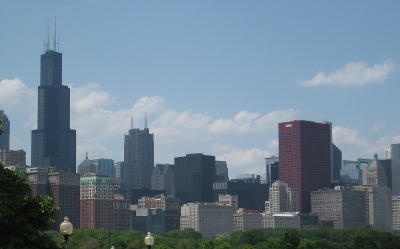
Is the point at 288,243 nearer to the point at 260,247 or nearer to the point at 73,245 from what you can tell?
the point at 260,247

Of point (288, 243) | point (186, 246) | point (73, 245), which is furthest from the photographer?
point (186, 246)

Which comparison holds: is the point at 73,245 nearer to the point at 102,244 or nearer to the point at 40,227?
the point at 102,244

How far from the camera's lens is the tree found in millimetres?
35781

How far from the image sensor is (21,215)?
119 feet

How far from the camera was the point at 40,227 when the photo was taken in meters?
37.0

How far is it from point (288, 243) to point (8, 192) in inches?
4451

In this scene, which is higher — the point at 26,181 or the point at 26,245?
the point at 26,181

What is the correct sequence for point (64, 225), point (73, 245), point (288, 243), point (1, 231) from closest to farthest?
point (64, 225) → point (1, 231) → point (288, 243) → point (73, 245)

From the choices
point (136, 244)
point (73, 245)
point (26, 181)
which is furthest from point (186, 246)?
point (26, 181)

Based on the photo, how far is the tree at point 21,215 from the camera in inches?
1409

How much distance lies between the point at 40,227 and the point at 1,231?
1.64 metres

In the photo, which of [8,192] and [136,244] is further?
[136,244]

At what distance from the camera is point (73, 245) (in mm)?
158000

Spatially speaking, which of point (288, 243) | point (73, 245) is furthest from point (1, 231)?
point (73, 245)
